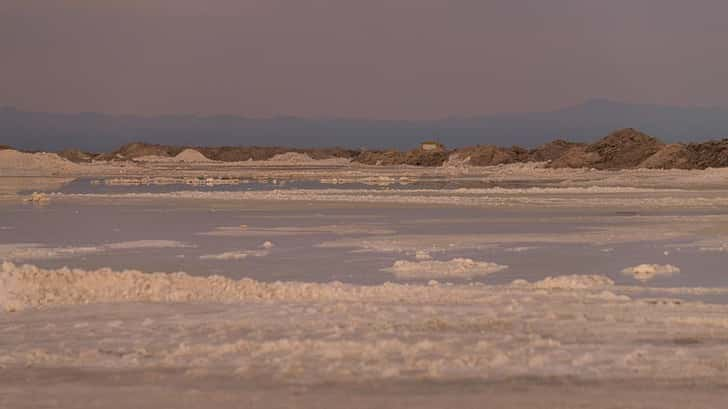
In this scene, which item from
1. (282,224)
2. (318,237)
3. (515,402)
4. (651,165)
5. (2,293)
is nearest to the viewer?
(515,402)

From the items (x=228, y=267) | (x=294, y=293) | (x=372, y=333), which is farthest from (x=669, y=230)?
(x=372, y=333)

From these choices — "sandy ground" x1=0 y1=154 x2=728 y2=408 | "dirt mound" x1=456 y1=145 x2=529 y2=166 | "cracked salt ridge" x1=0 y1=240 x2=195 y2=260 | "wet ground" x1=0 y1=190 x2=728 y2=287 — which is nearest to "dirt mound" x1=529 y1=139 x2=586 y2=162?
"dirt mound" x1=456 y1=145 x2=529 y2=166

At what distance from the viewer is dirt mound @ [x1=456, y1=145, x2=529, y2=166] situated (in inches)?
3369

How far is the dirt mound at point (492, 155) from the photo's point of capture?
85562 millimetres

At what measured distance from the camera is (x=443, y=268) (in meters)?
13.6

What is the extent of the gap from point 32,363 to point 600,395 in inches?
161

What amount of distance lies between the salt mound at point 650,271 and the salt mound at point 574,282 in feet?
2.84

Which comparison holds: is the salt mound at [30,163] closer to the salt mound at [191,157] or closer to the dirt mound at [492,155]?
the dirt mound at [492,155]

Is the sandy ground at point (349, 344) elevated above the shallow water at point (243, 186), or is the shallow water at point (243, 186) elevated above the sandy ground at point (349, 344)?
the sandy ground at point (349, 344)

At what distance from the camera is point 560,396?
21.5ft

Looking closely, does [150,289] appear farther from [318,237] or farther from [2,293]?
[318,237]

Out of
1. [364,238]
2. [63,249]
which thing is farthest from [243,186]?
[63,249]

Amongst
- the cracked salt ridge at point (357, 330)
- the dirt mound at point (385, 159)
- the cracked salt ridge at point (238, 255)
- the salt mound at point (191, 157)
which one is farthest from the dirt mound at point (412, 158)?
the cracked salt ridge at point (357, 330)

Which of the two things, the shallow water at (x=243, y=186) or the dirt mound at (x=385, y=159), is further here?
the dirt mound at (x=385, y=159)
